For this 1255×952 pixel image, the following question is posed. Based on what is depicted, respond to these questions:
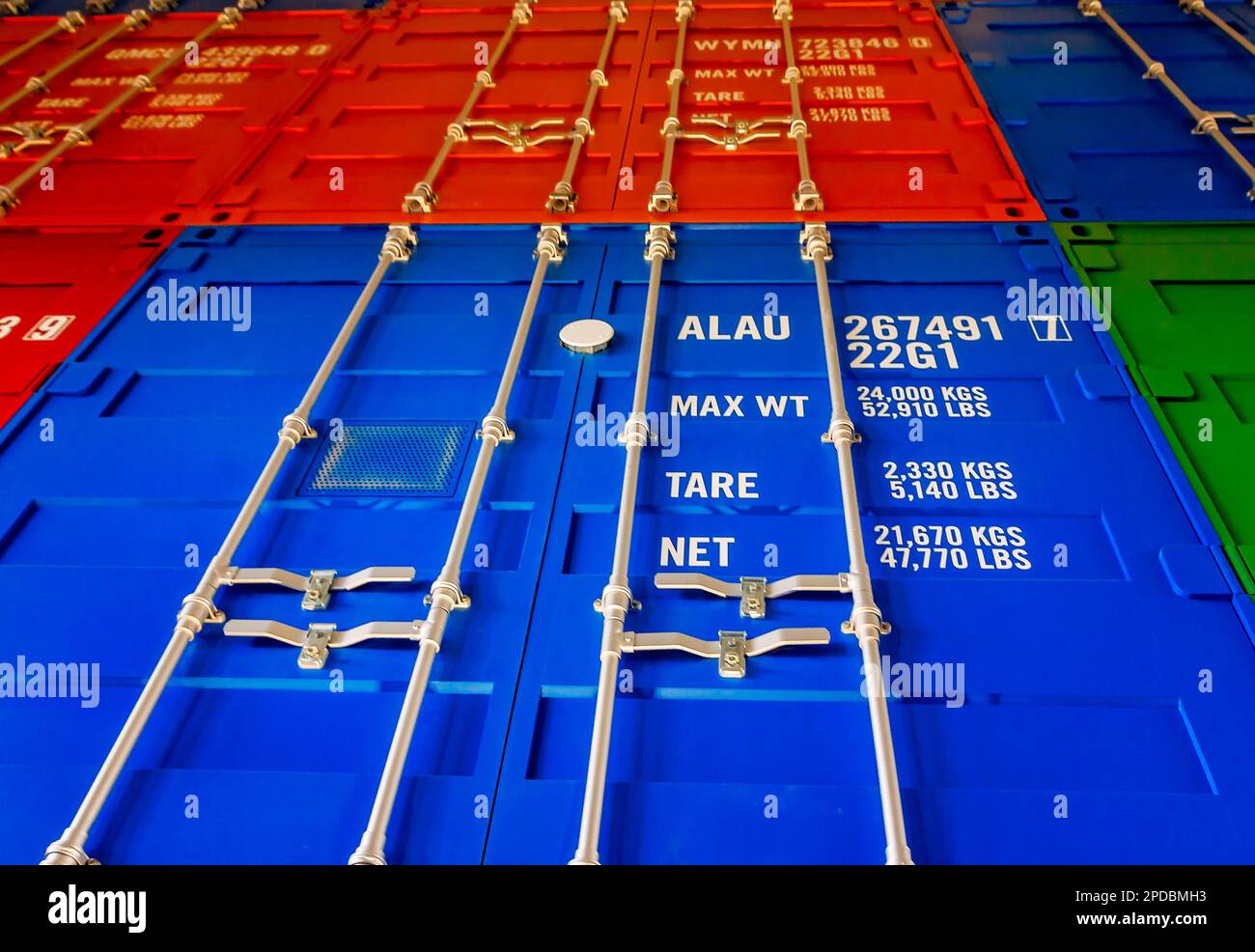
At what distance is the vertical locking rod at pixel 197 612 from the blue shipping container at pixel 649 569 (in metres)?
0.06

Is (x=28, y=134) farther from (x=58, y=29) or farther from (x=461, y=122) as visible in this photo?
(x=461, y=122)

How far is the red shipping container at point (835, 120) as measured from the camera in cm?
343

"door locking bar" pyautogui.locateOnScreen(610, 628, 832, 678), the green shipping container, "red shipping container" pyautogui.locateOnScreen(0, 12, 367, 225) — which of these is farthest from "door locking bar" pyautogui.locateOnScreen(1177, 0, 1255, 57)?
"red shipping container" pyautogui.locateOnScreen(0, 12, 367, 225)

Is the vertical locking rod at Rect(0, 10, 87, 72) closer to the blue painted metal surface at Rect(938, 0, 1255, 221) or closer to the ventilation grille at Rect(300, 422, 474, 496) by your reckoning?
the ventilation grille at Rect(300, 422, 474, 496)

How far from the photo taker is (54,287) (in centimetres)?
325

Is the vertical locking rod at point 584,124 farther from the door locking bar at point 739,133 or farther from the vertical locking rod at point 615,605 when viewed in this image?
the vertical locking rod at point 615,605

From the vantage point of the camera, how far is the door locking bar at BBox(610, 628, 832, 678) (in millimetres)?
1968

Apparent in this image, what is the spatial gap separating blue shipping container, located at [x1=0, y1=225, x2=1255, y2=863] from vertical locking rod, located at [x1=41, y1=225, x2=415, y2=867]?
0.21 feet

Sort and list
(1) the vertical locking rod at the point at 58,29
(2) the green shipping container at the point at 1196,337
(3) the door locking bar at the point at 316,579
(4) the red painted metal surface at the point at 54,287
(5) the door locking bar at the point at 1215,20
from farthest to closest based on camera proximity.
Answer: (1) the vertical locking rod at the point at 58,29 → (5) the door locking bar at the point at 1215,20 → (4) the red painted metal surface at the point at 54,287 → (2) the green shipping container at the point at 1196,337 → (3) the door locking bar at the point at 316,579

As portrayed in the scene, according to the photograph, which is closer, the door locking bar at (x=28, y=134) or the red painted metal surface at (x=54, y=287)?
the red painted metal surface at (x=54, y=287)

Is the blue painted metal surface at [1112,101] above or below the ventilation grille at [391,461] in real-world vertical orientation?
above

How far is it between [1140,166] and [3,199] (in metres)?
4.71

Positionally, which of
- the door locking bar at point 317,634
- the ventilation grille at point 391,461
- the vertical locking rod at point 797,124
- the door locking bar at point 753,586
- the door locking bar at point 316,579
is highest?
the vertical locking rod at point 797,124

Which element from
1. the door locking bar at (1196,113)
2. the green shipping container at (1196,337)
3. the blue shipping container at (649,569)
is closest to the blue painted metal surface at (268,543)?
the blue shipping container at (649,569)
